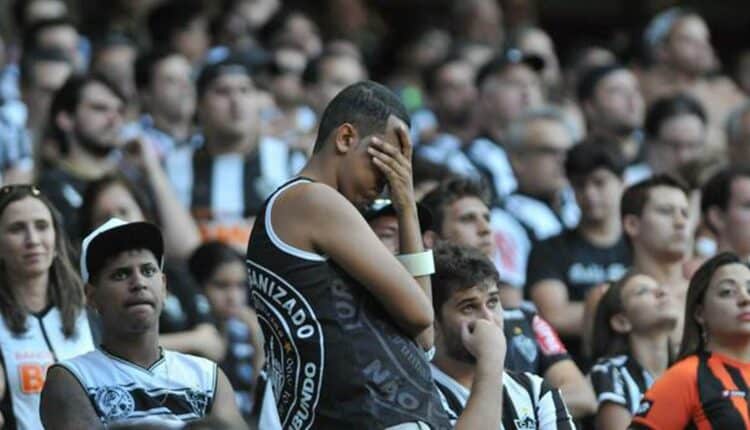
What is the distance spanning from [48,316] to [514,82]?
6.22m

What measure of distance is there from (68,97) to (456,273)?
4393 mm

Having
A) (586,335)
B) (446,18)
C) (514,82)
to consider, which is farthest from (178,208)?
(446,18)

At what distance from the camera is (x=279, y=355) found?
607 centimetres

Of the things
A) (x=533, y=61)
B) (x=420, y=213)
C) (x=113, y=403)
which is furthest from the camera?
(x=533, y=61)

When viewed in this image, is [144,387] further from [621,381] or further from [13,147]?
[13,147]

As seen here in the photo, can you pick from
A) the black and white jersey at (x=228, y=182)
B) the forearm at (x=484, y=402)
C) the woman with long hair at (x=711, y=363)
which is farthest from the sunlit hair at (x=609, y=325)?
the black and white jersey at (x=228, y=182)

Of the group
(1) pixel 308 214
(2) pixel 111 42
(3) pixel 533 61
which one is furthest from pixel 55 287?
(3) pixel 533 61

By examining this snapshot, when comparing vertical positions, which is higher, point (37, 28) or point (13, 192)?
point (37, 28)

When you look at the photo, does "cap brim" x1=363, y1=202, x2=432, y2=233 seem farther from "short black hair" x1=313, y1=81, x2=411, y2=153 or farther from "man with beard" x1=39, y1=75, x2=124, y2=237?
"man with beard" x1=39, y1=75, x2=124, y2=237

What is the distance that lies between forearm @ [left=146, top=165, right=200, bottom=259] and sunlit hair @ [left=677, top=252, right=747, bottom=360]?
11.4ft

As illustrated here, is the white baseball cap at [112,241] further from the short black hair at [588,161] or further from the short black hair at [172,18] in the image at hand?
the short black hair at [172,18]

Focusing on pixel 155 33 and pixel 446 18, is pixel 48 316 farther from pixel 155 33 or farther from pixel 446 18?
pixel 446 18

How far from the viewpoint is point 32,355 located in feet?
24.7

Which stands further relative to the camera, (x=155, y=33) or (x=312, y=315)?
(x=155, y=33)
